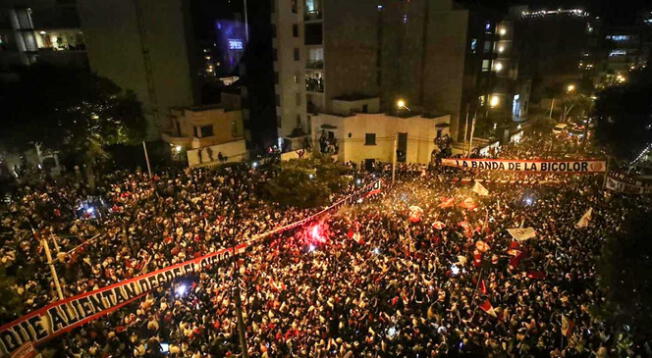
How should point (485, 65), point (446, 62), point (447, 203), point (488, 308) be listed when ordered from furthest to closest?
point (485, 65), point (446, 62), point (447, 203), point (488, 308)

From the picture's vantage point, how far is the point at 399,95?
39.2 m

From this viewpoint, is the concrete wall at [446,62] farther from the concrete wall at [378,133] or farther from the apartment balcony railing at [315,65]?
the apartment balcony railing at [315,65]

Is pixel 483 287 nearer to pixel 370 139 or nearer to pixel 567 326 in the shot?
pixel 567 326

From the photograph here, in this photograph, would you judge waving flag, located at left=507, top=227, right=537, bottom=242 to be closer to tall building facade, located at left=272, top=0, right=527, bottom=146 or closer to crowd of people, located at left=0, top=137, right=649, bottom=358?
crowd of people, located at left=0, top=137, right=649, bottom=358

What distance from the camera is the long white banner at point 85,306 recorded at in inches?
447

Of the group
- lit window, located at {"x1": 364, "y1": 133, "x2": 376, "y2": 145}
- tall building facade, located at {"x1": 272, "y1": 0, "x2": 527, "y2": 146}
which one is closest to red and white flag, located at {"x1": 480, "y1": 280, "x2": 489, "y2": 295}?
lit window, located at {"x1": 364, "y1": 133, "x2": 376, "y2": 145}

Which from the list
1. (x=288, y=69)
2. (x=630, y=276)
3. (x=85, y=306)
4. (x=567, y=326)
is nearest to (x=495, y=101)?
(x=288, y=69)

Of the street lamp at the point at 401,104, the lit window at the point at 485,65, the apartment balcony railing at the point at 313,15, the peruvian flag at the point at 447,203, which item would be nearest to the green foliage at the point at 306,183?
the peruvian flag at the point at 447,203

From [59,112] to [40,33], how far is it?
15423mm

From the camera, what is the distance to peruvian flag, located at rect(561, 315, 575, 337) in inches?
499

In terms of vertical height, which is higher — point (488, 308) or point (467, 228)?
point (467, 228)

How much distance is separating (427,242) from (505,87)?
33.2m

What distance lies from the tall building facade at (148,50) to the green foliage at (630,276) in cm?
3663

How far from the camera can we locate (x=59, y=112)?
26766 millimetres
